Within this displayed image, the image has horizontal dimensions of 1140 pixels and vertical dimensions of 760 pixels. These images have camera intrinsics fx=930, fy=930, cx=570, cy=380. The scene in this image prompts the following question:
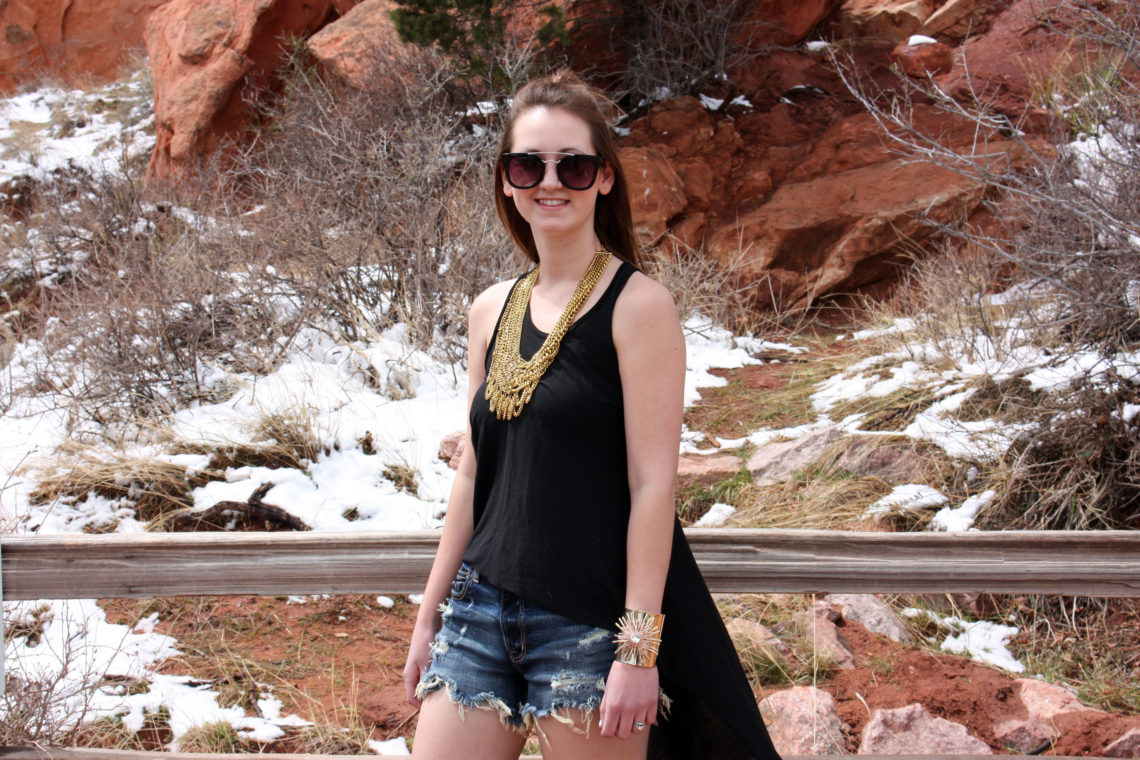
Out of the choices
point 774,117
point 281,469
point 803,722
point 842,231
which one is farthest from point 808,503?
point 774,117

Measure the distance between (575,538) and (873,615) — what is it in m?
A: 2.71

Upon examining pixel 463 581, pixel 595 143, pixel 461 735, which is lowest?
pixel 461 735

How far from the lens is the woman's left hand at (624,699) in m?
1.47

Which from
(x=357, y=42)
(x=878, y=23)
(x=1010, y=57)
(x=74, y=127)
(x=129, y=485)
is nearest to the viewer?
(x=129, y=485)

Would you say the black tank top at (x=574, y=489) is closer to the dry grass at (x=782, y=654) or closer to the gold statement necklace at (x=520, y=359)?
the gold statement necklace at (x=520, y=359)

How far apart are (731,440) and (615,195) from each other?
12.9ft

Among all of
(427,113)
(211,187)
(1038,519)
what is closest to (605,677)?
(1038,519)

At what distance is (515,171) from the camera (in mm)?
1685

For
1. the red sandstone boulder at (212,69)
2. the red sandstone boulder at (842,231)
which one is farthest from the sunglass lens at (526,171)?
the red sandstone boulder at (212,69)

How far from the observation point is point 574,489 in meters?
1.59

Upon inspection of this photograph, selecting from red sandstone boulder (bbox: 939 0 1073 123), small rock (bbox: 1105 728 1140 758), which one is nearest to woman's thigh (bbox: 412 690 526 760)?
small rock (bbox: 1105 728 1140 758)

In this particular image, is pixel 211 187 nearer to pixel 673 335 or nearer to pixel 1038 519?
pixel 1038 519

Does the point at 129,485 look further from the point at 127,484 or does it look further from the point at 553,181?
the point at 553,181

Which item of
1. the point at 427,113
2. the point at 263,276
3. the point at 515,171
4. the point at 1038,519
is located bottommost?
the point at 1038,519
